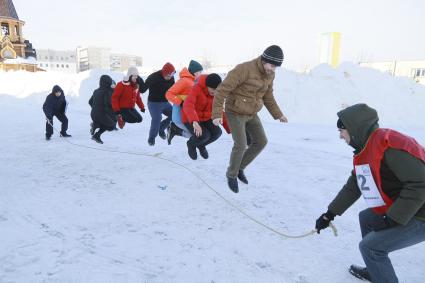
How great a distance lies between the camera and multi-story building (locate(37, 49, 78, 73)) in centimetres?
11544

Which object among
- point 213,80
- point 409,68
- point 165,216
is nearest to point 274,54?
point 213,80

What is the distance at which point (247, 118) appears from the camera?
4926 mm

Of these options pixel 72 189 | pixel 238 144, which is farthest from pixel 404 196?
pixel 72 189

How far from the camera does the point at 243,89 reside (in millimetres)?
4711

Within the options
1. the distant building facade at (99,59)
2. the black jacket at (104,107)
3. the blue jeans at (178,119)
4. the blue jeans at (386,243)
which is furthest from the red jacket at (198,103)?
the distant building facade at (99,59)

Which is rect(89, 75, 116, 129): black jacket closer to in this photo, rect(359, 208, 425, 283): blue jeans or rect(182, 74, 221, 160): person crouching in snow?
rect(182, 74, 221, 160): person crouching in snow

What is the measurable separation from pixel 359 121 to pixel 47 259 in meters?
3.05

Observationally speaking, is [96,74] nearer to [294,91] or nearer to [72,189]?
[294,91]

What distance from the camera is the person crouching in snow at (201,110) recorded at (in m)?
5.32

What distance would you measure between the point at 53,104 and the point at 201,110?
5726 mm

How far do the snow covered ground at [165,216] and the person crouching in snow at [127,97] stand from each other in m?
0.75

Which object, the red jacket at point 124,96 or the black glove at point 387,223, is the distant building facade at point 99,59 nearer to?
the red jacket at point 124,96

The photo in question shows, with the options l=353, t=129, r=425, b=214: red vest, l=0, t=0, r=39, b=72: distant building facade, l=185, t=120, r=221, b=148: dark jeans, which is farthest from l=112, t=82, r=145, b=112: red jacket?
l=0, t=0, r=39, b=72: distant building facade

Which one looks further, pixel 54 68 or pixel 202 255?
pixel 54 68
